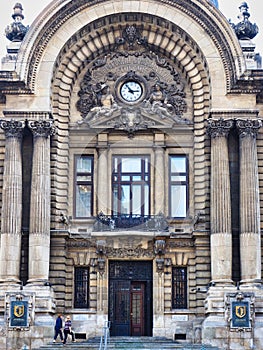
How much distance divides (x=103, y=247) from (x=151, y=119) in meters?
5.91

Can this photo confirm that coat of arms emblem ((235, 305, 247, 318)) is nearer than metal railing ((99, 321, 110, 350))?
No

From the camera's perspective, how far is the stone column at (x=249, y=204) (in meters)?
33.4

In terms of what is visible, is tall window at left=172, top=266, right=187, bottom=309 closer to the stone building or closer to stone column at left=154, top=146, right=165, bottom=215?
the stone building

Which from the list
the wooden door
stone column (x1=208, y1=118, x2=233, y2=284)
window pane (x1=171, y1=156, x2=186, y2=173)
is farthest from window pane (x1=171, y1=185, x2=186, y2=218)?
the wooden door

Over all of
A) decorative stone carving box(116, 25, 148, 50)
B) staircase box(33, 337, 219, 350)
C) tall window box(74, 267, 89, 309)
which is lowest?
staircase box(33, 337, 219, 350)

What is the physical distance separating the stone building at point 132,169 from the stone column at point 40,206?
54 mm

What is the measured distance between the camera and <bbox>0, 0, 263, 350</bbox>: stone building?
33688mm

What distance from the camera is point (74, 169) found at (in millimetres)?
36094

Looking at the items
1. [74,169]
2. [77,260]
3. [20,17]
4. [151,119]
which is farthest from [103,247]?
[20,17]

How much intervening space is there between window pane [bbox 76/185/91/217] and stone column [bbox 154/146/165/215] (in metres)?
2.90

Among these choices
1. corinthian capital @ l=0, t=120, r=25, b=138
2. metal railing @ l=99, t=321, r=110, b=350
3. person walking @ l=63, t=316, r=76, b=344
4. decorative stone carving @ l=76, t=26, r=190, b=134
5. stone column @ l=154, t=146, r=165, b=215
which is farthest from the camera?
decorative stone carving @ l=76, t=26, r=190, b=134

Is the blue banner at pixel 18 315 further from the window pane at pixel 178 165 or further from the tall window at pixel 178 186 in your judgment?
the window pane at pixel 178 165

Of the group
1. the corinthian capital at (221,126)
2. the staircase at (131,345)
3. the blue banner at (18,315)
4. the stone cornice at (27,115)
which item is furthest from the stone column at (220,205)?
the blue banner at (18,315)

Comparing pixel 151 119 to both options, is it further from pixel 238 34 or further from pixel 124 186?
pixel 238 34
